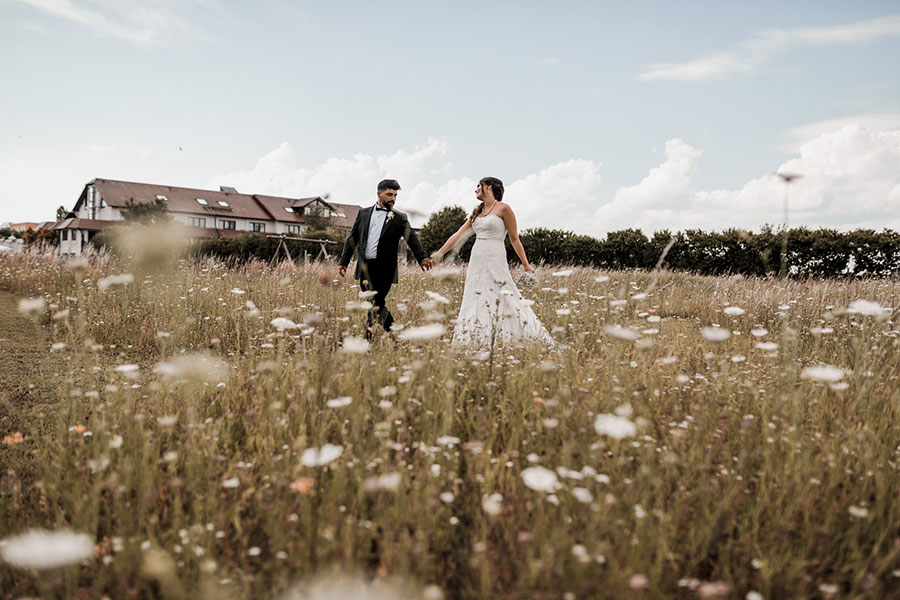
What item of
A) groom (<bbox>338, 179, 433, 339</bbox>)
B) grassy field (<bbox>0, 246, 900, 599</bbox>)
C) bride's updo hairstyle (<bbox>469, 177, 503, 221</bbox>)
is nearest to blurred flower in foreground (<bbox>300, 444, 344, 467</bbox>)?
grassy field (<bbox>0, 246, 900, 599</bbox>)

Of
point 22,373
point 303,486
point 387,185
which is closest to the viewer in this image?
point 303,486

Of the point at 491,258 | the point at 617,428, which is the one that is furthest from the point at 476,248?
the point at 617,428

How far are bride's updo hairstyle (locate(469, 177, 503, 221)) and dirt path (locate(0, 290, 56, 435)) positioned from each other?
13.9 ft

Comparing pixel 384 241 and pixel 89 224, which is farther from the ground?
pixel 89 224

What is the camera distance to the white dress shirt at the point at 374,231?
19.7ft

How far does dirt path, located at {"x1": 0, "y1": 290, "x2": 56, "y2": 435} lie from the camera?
3887 mm

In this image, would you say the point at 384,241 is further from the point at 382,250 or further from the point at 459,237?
the point at 459,237

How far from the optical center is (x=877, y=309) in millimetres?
3465

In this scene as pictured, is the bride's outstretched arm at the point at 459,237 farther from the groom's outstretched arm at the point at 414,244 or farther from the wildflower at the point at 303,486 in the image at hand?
→ the wildflower at the point at 303,486

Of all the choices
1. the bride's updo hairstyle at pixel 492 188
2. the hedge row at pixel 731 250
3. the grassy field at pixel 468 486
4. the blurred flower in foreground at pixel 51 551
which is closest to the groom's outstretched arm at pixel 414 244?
the bride's updo hairstyle at pixel 492 188

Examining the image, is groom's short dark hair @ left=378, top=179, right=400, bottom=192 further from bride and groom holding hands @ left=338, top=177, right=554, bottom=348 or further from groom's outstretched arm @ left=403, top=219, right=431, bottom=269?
groom's outstretched arm @ left=403, top=219, right=431, bottom=269

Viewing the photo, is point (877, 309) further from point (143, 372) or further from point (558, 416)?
point (143, 372)

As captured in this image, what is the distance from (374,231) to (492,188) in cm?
142

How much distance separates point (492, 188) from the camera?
20.3 feet
